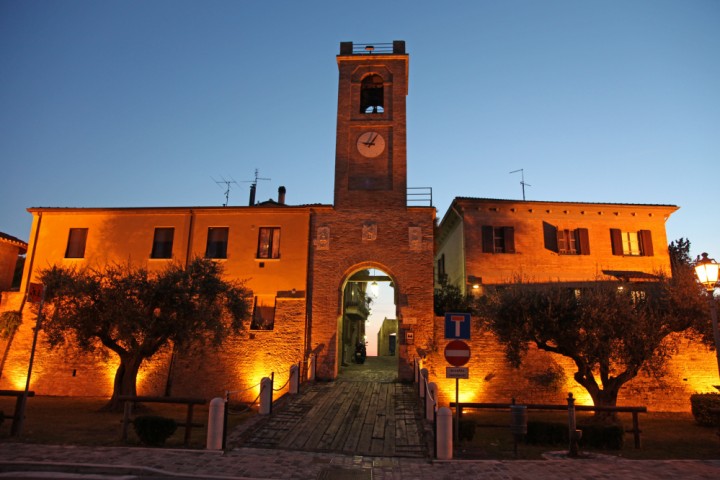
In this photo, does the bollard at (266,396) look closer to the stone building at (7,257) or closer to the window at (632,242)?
the window at (632,242)

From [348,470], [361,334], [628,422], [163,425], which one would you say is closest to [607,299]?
[628,422]

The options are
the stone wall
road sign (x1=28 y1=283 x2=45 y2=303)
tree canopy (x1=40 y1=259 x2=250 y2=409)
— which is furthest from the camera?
the stone wall

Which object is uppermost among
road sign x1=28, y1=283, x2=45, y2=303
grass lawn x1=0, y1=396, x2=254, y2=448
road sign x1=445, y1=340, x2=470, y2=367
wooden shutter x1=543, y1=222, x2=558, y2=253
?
wooden shutter x1=543, y1=222, x2=558, y2=253

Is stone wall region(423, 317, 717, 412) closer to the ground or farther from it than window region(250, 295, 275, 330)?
closer to the ground

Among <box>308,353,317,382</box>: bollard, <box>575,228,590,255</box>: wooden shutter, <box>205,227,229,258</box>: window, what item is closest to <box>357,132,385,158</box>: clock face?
<box>205,227,229,258</box>: window

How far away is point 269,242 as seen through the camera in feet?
70.8

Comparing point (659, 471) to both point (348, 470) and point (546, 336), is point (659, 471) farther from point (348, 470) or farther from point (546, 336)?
point (546, 336)

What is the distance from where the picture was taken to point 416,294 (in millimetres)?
20219

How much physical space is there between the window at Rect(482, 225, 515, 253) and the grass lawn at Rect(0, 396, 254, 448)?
1335 centimetres

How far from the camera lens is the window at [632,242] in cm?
2281

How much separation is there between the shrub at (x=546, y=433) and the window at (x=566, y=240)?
12.9 meters

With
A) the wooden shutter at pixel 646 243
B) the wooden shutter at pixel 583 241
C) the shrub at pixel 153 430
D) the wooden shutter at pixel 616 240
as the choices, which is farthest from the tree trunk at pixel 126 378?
the wooden shutter at pixel 646 243

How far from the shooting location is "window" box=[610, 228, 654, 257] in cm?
2281

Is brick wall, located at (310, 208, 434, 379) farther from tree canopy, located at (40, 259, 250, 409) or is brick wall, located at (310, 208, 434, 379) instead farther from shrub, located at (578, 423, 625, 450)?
shrub, located at (578, 423, 625, 450)
